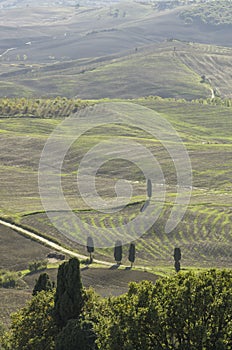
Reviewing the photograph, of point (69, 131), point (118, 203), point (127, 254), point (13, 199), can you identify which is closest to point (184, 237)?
point (127, 254)

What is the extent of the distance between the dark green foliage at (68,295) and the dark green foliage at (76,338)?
6.81 feet

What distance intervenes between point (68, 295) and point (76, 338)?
3.81 metres

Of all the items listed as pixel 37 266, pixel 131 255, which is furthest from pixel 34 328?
pixel 131 255

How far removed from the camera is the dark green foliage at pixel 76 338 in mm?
37562

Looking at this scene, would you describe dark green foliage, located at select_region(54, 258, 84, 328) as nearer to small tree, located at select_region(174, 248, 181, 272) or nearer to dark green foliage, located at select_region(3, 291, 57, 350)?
dark green foliage, located at select_region(3, 291, 57, 350)

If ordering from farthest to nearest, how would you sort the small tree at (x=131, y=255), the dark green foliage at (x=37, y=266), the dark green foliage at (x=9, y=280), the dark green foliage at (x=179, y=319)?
the small tree at (x=131, y=255) → the dark green foliage at (x=37, y=266) → the dark green foliage at (x=9, y=280) → the dark green foliage at (x=179, y=319)

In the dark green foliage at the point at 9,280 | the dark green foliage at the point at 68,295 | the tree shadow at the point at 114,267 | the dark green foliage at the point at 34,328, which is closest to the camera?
the dark green foliage at the point at 34,328

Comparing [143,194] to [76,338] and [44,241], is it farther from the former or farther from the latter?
[76,338]

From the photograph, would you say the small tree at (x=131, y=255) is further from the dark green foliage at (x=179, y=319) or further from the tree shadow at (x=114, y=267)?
the dark green foliage at (x=179, y=319)

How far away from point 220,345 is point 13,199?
88.4 meters

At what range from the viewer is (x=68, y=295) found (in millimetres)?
40906

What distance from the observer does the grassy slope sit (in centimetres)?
8562

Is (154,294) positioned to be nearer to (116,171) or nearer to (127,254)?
(127,254)

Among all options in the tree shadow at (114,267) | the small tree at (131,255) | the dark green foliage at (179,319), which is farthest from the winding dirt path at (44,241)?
the dark green foliage at (179,319)
